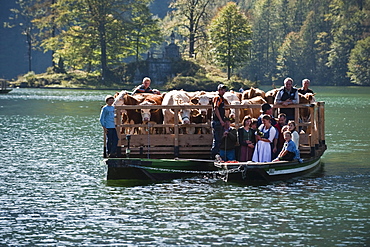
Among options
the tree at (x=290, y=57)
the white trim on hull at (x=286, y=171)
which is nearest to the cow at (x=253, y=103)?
the white trim on hull at (x=286, y=171)

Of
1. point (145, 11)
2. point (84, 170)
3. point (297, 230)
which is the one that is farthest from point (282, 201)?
point (145, 11)

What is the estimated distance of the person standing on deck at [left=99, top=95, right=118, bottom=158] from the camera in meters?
19.2

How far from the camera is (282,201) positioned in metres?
16.8

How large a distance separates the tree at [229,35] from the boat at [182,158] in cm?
7776

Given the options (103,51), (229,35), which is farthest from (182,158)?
(103,51)

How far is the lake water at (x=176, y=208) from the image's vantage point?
1362cm

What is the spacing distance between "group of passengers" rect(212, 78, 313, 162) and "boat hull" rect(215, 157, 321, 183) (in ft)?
0.94

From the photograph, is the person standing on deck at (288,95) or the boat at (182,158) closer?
the boat at (182,158)

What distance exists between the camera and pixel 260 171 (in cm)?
1839

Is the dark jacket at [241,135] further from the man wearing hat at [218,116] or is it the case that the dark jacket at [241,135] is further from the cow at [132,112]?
the cow at [132,112]

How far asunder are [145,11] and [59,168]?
8610 centimetres

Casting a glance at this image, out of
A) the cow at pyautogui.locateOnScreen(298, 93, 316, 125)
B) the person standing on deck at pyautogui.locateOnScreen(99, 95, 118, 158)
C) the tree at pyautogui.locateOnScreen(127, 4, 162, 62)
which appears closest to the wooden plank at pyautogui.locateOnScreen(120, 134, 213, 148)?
the person standing on deck at pyautogui.locateOnScreen(99, 95, 118, 158)

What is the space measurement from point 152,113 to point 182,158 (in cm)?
163

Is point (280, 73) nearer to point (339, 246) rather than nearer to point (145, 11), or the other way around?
point (145, 11)
